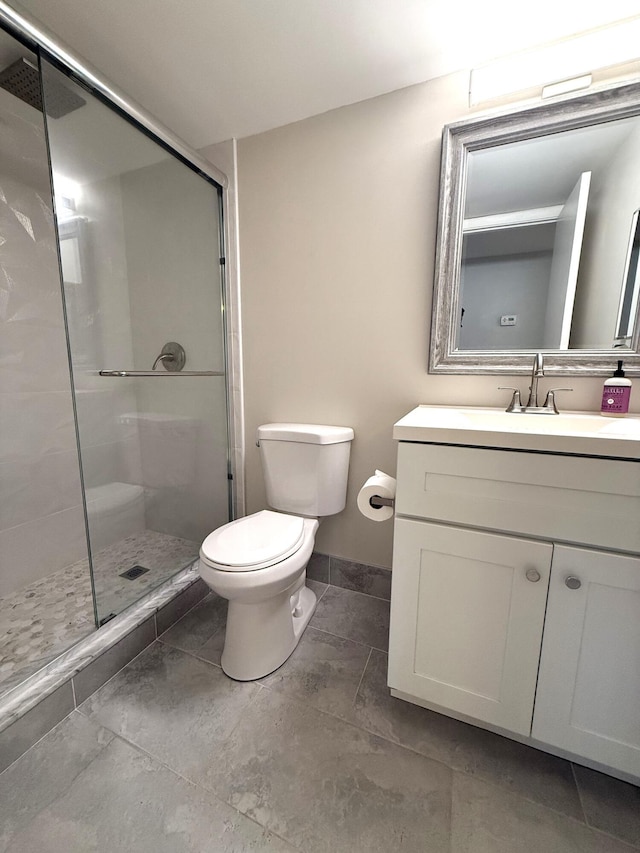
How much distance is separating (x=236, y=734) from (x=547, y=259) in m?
1.71

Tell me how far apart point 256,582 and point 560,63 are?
1786 mm

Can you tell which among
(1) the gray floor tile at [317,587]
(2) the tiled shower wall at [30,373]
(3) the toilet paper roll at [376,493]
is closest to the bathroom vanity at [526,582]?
(3) the toilet paper roll at [376,493]

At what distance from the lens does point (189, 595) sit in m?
1.42

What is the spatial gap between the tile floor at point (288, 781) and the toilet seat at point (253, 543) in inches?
16.8

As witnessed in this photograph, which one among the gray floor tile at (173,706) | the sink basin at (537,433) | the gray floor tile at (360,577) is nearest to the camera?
the sink basin at (537,433)

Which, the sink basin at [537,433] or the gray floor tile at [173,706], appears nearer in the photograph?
the sink basin at [537,433]

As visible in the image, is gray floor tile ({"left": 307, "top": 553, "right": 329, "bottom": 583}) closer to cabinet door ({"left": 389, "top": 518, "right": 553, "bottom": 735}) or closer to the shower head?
cabinet door ({"left": 389, "top": 518, "right": 553, "bottom": 735})

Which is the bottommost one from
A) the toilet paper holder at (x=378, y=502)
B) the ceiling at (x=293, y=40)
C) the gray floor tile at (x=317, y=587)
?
the gray floor tile at (x=317, y=587)

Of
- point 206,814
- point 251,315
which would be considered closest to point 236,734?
point 206,814

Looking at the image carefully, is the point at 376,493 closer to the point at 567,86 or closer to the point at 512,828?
the point at 512,828

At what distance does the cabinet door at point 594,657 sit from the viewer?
2.39ft

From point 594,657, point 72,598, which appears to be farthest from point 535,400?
point 72,598

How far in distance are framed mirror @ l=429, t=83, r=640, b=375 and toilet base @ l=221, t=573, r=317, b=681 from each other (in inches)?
42.0

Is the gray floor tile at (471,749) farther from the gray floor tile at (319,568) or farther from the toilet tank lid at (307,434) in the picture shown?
the toilet tank lid at (307,434)
